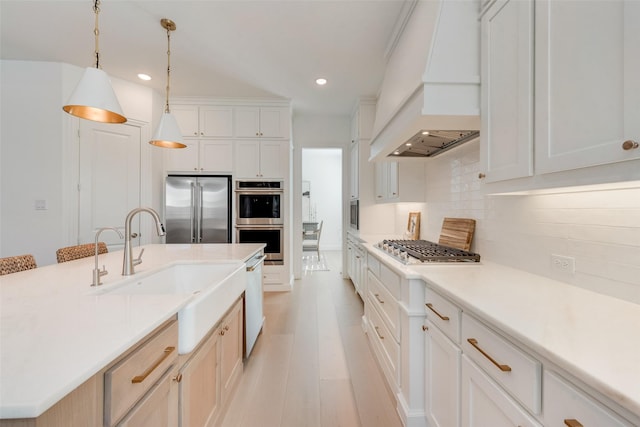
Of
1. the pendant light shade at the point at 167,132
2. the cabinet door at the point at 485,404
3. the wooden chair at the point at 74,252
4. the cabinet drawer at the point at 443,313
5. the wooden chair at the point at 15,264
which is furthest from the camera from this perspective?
the pendant light shade at the point at 167,132

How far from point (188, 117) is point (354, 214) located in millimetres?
2942

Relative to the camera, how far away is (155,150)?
379 centimetres

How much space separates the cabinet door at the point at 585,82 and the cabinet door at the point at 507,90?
5 centimetres

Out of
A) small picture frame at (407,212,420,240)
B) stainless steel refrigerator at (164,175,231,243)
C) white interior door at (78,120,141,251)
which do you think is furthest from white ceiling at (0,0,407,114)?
small picture frame at (407,212,420,240)

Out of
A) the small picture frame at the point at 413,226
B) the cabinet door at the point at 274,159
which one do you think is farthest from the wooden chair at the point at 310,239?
the small picture frame at the point at 413,226

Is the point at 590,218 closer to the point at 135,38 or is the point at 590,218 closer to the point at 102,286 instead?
the point at 102,286

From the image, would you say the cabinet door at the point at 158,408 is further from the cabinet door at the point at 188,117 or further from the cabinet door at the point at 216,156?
the cabinet door at the point at 188,117

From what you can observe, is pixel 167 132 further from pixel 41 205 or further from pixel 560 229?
pixel 560 229

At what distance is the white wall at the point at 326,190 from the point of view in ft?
27.9

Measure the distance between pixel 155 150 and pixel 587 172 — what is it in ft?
14.5

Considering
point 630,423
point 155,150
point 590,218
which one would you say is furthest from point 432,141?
point 155,150

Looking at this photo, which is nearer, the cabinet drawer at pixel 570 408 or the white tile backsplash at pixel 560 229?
the cabinet drawer at pixel 570 408

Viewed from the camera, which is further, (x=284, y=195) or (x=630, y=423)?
(x=284, y=195)

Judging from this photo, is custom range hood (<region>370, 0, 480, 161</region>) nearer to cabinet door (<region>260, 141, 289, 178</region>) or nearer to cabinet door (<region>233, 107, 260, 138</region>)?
cabinet door (<region>260, 141, 289, 178</region>)
